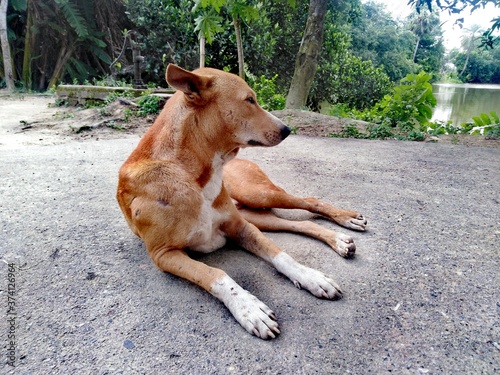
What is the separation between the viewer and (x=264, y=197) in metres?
3.24

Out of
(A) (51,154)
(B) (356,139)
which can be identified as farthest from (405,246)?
(A) (51,154)

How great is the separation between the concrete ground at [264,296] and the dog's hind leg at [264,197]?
0.50ft

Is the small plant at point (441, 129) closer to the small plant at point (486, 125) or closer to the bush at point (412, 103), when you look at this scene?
the bush at point (412, 103)

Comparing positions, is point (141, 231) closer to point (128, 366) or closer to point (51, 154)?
point (128, 366)

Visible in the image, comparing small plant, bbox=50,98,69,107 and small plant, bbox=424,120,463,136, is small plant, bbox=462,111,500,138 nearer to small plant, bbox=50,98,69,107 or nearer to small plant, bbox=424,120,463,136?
small plant, bbox=424,120,463,136

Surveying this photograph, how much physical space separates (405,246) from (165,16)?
1212cm

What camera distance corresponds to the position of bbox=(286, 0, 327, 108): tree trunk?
347 inches

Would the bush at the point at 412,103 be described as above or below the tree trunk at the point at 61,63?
below

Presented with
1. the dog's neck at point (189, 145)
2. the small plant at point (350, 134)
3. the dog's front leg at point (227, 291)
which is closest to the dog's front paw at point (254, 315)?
the dog's front leg at point (227, 291)

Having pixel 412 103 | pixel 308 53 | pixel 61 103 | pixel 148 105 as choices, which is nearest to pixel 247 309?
pixel 412 103

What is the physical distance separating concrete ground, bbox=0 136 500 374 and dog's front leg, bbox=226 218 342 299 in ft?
0.21

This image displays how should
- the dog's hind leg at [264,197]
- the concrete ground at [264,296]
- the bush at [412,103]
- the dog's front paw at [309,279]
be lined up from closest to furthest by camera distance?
1. the concrete ground at [264,296]
2. the dog's front paw at [309,279]
3. the dog's hind leg at [264,197]
4. the bush at [412,103]

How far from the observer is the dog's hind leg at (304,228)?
8.61ft

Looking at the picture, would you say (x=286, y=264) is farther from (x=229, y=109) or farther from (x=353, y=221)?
(x=229, y=109)
